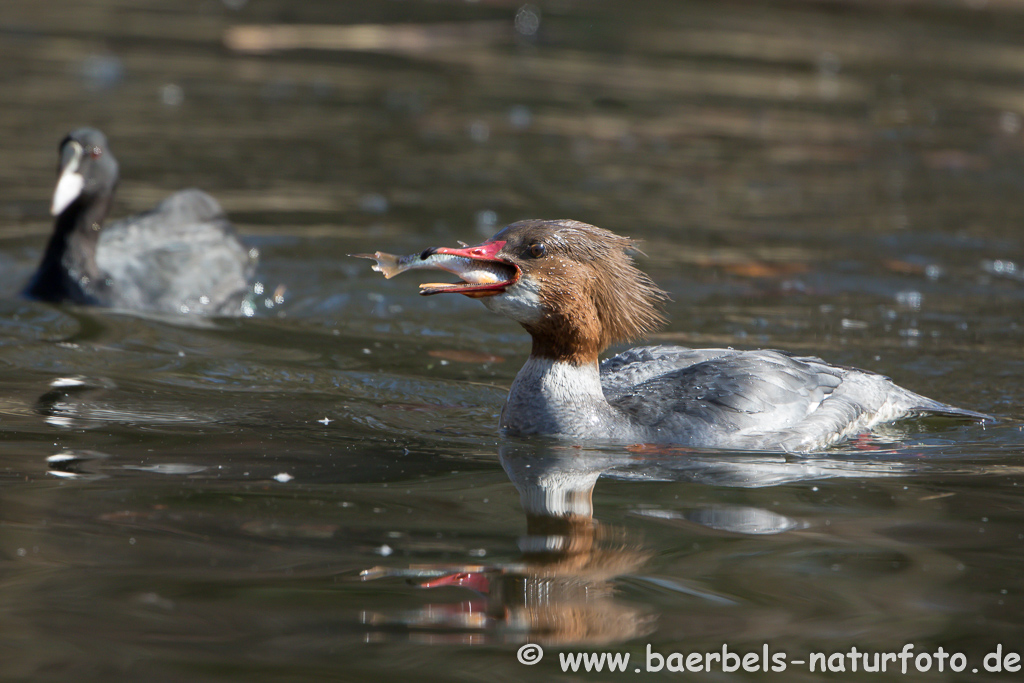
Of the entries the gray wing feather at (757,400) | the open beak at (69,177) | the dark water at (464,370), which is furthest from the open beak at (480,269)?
the open beak at (69,177)

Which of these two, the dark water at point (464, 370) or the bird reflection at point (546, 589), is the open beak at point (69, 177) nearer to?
the dark water at point (464, 370)

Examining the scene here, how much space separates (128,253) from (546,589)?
17.4 ft

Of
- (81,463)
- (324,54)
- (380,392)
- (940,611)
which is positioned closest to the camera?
(940,611)

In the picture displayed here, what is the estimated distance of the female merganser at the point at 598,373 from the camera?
496 cm

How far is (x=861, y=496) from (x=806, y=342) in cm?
280

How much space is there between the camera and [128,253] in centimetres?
797

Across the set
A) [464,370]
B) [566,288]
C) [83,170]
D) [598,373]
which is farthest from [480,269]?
[83,170]

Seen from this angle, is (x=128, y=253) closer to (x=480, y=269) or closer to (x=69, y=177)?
(x=69, y=177)

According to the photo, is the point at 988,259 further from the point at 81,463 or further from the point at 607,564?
the point at 81,463

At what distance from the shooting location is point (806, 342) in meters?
7.27

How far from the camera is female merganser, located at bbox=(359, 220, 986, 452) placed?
496cm

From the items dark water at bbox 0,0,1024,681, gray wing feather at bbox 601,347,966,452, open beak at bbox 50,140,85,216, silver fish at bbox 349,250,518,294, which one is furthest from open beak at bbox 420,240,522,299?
open beak at bbox 50,140,85,216

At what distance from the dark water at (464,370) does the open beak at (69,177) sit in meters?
0.70

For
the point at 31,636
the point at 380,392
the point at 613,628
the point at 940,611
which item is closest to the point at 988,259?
the point at 380,392
